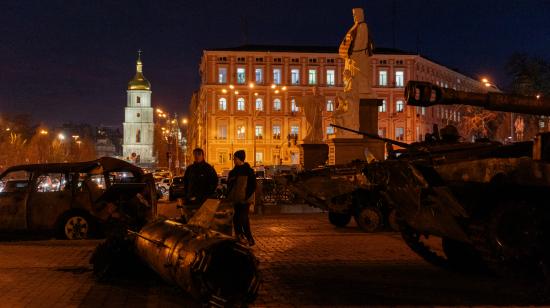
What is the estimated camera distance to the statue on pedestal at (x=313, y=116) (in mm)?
34906

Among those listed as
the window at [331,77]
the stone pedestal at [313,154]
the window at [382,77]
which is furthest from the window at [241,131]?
the stone pedestal at [313,154]

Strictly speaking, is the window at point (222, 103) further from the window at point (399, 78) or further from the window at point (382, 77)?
the window at point (399, 78)

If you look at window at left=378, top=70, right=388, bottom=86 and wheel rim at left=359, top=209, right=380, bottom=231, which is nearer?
wheel rim at left=359, top=209, right=380, bottom=231

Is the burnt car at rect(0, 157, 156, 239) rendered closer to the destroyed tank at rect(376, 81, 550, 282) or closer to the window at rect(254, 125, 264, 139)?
the destroyed tank at rect(376, 81, 550, 282)

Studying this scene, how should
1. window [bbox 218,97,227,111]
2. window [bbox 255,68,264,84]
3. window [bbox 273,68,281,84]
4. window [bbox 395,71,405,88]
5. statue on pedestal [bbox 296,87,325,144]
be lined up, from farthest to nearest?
window [bbox 395,71,405,88], window [bbox 273,68,281,84], window [bbox 255,68,264,84], window [bbox 218,97,227,111], statue on pedestal [bbox 296,87,325,144]

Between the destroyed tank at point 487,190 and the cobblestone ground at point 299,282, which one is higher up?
the destroyed tank at point 487,190

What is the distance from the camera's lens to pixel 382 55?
330 feet

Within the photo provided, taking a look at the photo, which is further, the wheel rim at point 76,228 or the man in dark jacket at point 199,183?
the wheel rim at point 76,228

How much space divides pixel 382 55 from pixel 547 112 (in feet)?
306

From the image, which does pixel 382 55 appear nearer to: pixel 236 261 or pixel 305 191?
pixel 305 191

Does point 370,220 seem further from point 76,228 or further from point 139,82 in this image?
point 139,82

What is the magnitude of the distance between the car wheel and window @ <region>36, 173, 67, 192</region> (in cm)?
66

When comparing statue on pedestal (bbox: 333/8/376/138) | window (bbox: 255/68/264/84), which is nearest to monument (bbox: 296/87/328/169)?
statue on pedestal (bbox: 333/8/376/138)

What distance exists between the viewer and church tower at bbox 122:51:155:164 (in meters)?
154
